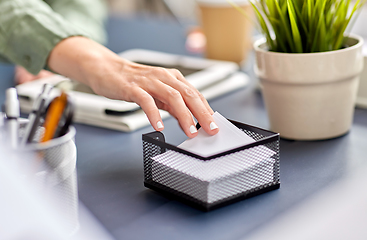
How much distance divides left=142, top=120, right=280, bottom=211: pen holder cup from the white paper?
0.01 meters

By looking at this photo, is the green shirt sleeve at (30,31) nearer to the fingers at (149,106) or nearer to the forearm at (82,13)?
the fingers at (149,106)

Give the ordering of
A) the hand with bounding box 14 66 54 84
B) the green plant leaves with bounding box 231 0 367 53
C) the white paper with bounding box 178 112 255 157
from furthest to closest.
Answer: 1. the hand with bounding box 14 66 54 84
2. the green plant leaves with bounding box 231 0 367 53
3. the white paper with bounding box 178 112 255 157

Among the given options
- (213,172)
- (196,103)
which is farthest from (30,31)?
(213,172)

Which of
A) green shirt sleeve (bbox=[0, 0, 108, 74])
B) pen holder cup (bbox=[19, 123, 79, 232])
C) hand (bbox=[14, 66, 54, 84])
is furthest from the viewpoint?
hand (bbox=[14, 66, 54, 84])

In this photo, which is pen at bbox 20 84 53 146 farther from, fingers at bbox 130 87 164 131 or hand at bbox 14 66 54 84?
hand at bbox 14 66 54 84

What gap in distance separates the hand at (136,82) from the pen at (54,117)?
0.48 ft

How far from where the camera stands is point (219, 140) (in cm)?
55

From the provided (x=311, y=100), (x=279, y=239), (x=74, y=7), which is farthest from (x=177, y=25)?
(x=279, y=239)

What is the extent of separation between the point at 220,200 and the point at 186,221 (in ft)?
0.17

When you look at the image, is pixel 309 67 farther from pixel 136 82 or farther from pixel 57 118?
pixel 57 118

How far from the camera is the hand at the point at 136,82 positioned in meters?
0.60

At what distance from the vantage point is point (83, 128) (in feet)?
2.81

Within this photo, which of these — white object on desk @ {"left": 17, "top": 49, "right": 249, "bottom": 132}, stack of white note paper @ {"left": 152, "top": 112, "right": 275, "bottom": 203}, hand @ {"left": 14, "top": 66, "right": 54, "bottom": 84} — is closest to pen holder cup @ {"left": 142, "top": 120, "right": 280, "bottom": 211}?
stack of white note paper @ {"left": 152, "top": 112, "right": 275, "bottom": 203}

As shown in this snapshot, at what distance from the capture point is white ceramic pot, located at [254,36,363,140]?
0.68 metres
